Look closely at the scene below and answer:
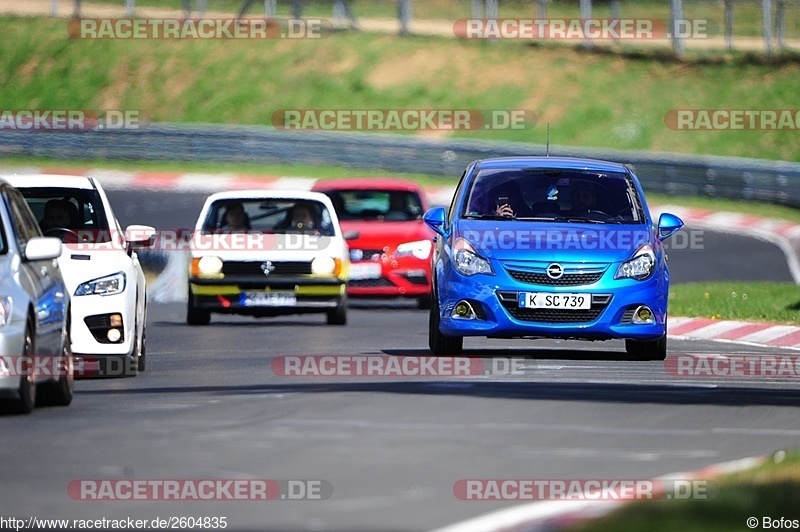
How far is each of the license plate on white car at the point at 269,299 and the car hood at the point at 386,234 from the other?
264 centimetres

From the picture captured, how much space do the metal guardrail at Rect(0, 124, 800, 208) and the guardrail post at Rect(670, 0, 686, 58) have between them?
16.5ft

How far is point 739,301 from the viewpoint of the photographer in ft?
72.8

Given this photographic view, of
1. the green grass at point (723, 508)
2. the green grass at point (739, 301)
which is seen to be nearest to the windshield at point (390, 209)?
the green grass at point (739, 301)

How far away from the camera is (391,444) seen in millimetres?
10492

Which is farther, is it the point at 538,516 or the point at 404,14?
the point at 404,14

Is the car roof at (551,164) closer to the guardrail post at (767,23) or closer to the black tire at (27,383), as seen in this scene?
the black tire at (27,383)

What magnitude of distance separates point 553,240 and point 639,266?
0.70 meters

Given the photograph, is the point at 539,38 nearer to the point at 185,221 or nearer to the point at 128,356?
the point at 185,221

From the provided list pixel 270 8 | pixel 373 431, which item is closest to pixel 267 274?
pixel 373 431

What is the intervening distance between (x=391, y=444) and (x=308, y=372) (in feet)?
14.3

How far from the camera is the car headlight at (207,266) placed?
20.2 metres

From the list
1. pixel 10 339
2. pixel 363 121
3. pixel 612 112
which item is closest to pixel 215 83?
pixel 363 121

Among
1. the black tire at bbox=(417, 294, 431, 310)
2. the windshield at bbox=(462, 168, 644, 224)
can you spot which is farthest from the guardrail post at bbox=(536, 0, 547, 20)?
the windshield at bbox=(462, 168, 644, 224)

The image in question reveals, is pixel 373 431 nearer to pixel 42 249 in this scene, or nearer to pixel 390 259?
pixel 42 249
